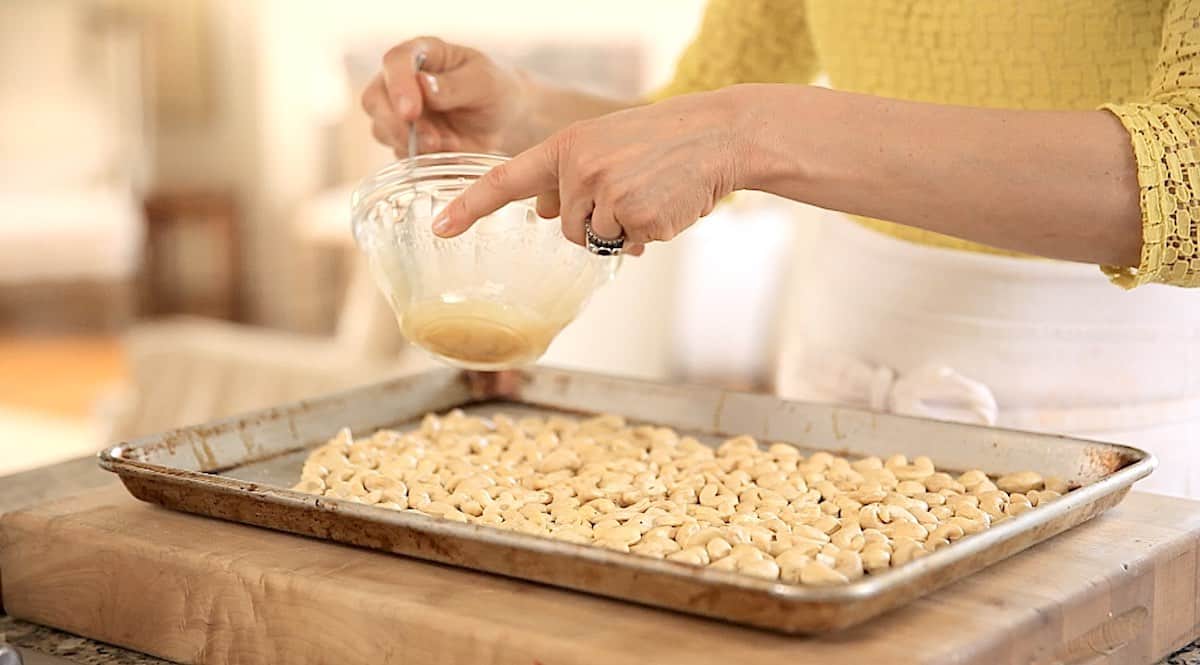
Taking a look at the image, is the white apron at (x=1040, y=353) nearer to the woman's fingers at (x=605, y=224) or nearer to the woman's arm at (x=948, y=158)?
the woman's arm at (x=948, y=158)

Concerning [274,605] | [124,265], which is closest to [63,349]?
[124,265]

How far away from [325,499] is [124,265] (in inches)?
208

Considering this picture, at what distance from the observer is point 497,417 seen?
138 cm

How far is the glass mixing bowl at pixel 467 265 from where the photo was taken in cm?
114

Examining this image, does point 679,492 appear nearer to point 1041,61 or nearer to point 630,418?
point 630,418

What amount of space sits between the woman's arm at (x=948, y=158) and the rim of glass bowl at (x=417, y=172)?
10.2 inches

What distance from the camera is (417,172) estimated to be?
117 cm

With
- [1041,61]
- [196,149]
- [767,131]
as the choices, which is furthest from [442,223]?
[196,149]

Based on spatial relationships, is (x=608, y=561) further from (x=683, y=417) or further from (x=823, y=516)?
(x=683, y=417)

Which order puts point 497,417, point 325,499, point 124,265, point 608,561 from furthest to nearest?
point 124,265 → point 497,417 → point 325,499 → point 608,561

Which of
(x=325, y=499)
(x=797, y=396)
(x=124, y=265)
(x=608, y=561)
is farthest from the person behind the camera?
(x=124, y=265)

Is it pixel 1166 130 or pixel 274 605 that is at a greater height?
pixel 1166 130

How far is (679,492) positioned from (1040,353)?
1.53 ft

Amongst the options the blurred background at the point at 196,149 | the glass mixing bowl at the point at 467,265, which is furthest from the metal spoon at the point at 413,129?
the blurred background at the point at 196,149
